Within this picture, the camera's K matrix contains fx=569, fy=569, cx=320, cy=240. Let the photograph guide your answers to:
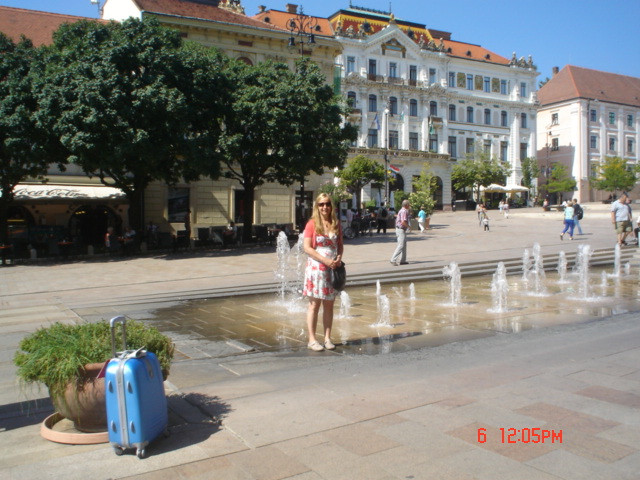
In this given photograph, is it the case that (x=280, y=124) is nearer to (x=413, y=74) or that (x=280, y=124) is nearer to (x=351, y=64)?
(x=351, y=64)

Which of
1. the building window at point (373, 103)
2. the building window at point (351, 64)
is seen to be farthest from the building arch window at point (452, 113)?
the building window at point (351, 64)

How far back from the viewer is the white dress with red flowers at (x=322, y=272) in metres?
6.46

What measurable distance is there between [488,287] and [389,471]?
929 centimetres

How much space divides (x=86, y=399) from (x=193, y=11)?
3680 centimetres

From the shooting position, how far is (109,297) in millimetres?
12430

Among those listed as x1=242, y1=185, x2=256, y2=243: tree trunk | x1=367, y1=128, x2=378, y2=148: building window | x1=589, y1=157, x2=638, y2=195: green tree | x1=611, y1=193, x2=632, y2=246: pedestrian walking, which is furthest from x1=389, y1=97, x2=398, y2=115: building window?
x1=611, y1=193, x2=632, y2=246: pedestrian walking

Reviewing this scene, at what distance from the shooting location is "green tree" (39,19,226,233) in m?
20.7

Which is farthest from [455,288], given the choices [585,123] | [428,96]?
[585,123]

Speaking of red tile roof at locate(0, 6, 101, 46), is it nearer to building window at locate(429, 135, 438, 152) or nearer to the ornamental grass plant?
the ornamental grass plant

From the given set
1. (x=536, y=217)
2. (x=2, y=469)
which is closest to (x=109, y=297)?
(x=2, y=469)

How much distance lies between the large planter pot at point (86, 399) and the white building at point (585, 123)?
7428 cm

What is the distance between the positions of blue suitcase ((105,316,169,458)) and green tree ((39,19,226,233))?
59.1ft

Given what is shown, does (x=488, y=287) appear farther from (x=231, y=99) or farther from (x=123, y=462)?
(x=231, y=99)

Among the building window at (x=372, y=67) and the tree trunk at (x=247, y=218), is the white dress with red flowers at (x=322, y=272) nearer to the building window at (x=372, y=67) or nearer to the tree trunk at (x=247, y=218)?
the tree trunk at (x=247, y=218)
